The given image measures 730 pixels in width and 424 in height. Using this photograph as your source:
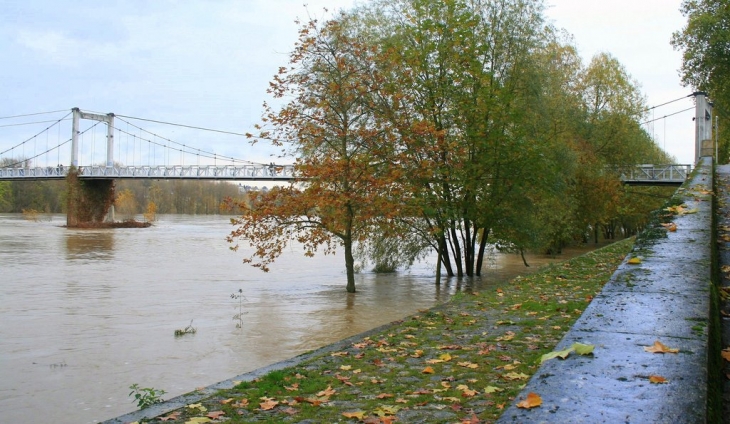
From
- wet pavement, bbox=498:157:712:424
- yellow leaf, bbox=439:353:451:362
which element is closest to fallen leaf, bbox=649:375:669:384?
wet pavement, bbox=498:157:712:424

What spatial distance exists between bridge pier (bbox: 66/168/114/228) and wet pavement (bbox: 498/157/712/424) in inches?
2588

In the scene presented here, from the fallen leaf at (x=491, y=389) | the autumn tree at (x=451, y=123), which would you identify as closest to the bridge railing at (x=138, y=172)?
the autumn tree at (x=451, y=123)

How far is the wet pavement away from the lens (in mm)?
1844

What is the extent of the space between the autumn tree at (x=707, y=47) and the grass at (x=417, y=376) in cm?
2215

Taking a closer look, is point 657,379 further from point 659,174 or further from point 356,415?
point 659,174

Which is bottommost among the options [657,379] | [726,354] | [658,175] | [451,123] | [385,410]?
[385,410]

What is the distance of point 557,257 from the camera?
100 ft

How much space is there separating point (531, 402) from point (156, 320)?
40.3 ft

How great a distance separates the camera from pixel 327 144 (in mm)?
16703

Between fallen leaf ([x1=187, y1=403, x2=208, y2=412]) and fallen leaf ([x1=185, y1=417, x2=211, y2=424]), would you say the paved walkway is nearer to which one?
fallen leaf ([x1=185, y1=417, x2=211, y2=424])

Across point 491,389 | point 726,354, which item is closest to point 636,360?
point 726,354

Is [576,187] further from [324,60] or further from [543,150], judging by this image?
[324,60]

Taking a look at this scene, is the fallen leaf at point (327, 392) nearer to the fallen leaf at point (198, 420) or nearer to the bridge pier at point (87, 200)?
the fallen leaf at point (198, 420)

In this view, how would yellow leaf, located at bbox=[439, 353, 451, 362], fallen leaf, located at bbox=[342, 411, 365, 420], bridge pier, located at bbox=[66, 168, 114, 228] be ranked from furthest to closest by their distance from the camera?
bridge pier, located at bbox=[66, 168, 114, 228] < yellow leaf, located at bbox=[439, 353, 451, 362] < fallen leaf, located at bbox=[342, 411, 365, 420]
